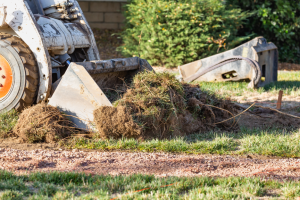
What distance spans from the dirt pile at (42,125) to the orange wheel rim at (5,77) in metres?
0.59

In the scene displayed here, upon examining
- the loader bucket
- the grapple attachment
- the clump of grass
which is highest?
the grapple attachment

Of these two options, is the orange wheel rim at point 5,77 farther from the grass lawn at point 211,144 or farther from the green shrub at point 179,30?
the green shrub at point 179,30

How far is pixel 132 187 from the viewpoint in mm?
2918

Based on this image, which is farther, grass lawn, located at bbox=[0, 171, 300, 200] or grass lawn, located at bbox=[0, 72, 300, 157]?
grass lawn, located at bbox=[0, 72, 300, 157]

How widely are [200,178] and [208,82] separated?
228 inches

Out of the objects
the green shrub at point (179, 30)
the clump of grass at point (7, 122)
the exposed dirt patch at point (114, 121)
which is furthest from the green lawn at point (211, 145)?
the green shrub at point (179, 30)

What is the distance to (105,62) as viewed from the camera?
16.5 feet

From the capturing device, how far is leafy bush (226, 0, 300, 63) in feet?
43.2

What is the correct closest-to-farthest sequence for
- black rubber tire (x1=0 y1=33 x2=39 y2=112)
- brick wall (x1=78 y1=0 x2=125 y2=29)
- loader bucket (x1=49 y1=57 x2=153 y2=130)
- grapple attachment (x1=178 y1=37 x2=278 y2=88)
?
loader bucket (x1=49 y1=57 x2=153 y2=130), black rubber tire (x1=0 y1=33 x2=39 y2=112), grapple attachment (x1=178 y1=37 x2=278 y2=88), brick wall (x1=78 y1=0 x2=125 y2=29)

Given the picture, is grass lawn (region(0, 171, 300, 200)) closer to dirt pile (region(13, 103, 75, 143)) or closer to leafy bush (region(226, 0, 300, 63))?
dirt pile (region(13, 103, 75, 143))

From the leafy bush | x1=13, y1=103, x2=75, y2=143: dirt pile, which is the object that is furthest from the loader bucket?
the leafy bush

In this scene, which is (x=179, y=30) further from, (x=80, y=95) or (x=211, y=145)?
(x=211, y=145)

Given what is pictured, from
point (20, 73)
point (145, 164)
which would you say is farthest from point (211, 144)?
point (20, 73)

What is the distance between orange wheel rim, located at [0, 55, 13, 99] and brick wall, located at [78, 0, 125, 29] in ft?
35.0
